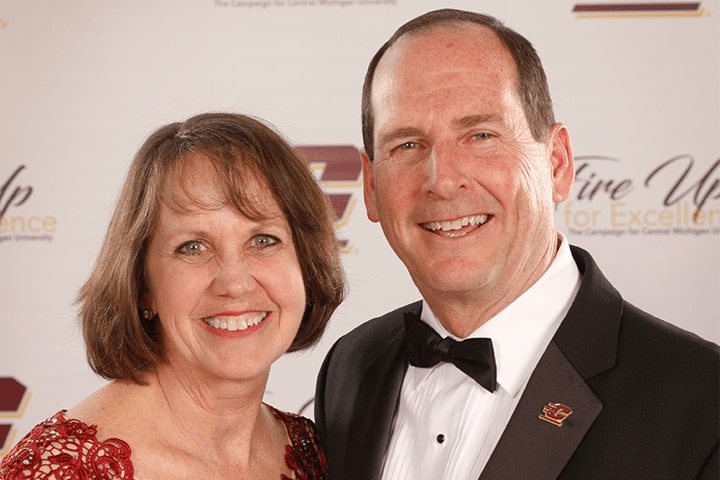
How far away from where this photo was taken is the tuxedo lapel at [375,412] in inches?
118

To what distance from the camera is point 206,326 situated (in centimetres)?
288

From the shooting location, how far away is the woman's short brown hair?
285 centimetres

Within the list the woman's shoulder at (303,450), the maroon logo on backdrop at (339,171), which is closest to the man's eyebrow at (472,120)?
the woman's shoulder at (303,450)

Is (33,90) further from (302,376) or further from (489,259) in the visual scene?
(489,259)

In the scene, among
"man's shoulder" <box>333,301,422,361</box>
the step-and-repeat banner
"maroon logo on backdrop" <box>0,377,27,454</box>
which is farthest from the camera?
"maroon logo on backdrop" <box>0,377,27,454</box>

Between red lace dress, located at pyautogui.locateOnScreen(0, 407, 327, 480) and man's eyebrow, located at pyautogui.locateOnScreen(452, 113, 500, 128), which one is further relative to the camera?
man's eyebrow, located at pyautogui.locateOnScreen(452, 113, 500, 128)

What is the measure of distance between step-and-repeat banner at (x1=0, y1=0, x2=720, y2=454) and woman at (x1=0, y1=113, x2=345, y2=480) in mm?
2282

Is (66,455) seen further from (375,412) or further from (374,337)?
(374,337)

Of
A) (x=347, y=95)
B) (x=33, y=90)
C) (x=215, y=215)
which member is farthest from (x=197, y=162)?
(x=33, y=90)

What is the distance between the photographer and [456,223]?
9.66 ft

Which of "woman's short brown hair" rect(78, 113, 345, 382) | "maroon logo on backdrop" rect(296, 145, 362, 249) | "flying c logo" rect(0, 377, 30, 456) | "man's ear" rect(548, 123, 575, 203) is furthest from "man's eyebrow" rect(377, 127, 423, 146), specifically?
"flying c logo" rect(0, 377, 30, 456)

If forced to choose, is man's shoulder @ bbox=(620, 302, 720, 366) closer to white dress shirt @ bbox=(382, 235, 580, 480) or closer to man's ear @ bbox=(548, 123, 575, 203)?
white dress shirt @ bbox=(382, 235, 580, 480)

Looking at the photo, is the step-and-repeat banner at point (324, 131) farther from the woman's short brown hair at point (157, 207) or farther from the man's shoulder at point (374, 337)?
the woman's short brown hair at point (157, 207)

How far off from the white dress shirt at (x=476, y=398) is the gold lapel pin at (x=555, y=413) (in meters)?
0.18
